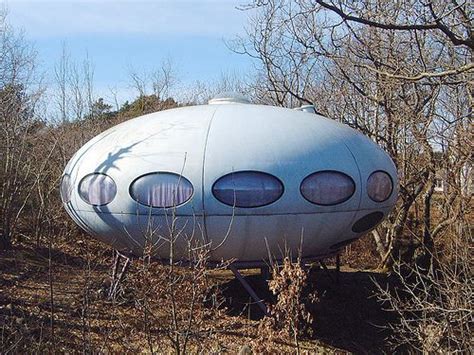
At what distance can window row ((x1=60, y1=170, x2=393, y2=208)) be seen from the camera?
275 inches

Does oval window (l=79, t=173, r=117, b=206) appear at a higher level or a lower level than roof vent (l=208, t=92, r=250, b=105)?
lower

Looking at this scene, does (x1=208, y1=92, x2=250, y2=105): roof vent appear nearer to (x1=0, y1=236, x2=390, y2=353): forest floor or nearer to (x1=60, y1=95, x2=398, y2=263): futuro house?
(x1=60, y1=95, x2=398, y2=263): futuro house

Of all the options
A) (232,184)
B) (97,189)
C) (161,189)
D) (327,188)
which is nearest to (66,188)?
(97,189)

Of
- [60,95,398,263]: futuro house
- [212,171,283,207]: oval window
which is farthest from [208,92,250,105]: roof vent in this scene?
[212,171,283,207]: oval window

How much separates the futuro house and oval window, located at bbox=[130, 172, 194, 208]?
0.01 m

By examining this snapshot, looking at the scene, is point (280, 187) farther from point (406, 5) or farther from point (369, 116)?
point (369, 116)

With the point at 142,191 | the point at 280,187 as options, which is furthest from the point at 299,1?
the point at 142,191

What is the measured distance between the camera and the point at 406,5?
Result: 8.61 meters

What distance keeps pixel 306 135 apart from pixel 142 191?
2.37 metres

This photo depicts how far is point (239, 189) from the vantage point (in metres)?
6.99

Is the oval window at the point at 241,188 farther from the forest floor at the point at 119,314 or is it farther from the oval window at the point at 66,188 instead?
the oval window at the point at 66,188

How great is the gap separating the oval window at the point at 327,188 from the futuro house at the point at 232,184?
0.01 metres

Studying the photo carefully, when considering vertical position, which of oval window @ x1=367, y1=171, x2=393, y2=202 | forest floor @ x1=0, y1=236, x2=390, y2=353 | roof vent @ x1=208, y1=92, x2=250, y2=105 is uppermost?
roof vent @ x1=208, y1=92, x2=250, y2=105

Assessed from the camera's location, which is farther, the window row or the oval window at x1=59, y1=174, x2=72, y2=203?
the oval window at x1=59, y1=174, x2=72, y2=203
